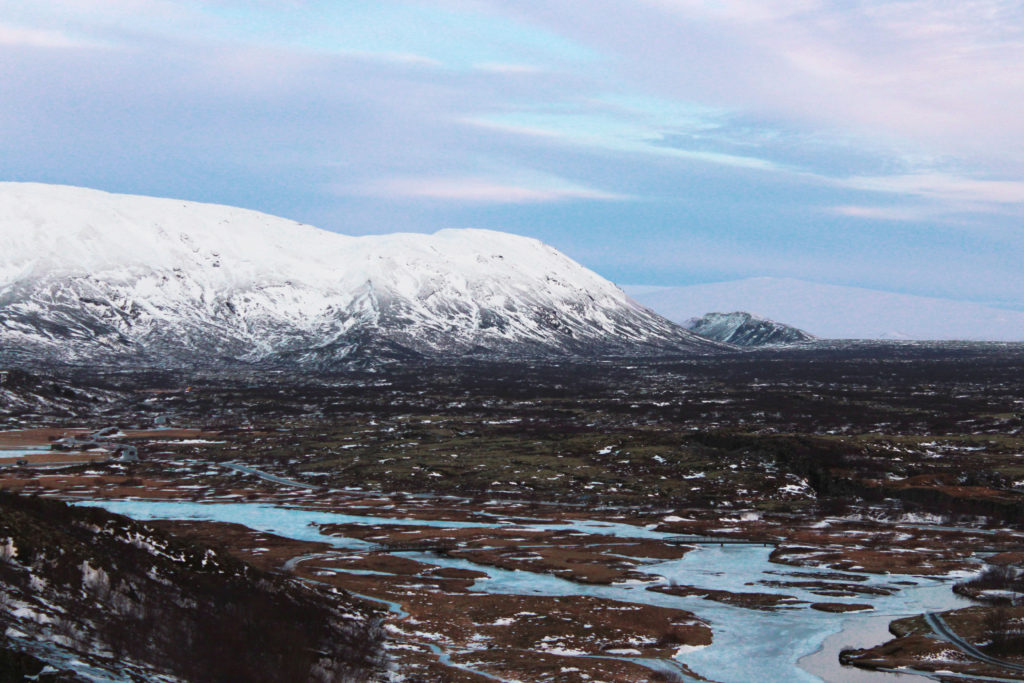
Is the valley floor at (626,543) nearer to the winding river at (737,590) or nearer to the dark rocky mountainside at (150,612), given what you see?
the winding river at (737,590)

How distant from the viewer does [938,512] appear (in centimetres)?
14388

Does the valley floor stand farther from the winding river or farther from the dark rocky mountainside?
the dark rocky mountainside

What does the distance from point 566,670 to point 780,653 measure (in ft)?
57.3

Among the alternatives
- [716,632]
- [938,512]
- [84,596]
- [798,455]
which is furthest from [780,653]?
[798,455]

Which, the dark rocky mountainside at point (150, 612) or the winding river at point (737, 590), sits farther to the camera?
the winding river at point (737, 590)

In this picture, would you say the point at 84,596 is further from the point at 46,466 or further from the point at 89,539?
the point at 46,466

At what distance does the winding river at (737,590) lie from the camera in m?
74.8

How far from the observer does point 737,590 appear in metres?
98.4

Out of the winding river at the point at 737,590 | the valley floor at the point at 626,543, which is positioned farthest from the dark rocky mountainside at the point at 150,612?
the winding river at the point at 737,590

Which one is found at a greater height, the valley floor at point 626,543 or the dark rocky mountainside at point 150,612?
the dark rocky mountainside at point 150,612

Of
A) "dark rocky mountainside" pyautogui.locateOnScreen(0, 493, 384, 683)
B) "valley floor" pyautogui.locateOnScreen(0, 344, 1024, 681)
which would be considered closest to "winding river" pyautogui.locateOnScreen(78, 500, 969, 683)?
"valley floor" pyautogui.locateOnScreen(0, 344, 1024, 681)

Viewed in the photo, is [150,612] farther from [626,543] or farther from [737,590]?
[626,543]

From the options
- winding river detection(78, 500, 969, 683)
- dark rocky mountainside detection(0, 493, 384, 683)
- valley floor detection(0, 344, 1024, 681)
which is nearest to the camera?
dark rocky mountainside detection(0, 493, 384, 683)

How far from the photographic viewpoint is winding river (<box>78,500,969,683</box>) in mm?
74750
